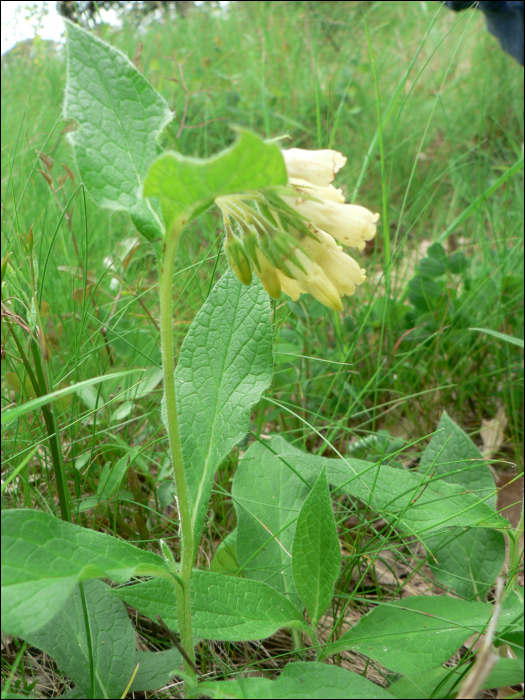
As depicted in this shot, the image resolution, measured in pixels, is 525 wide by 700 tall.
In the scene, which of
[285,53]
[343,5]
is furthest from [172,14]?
[285,53]

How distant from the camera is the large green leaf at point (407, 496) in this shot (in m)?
1.14

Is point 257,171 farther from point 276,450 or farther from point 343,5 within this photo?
point 343,5

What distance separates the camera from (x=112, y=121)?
98 centimetres

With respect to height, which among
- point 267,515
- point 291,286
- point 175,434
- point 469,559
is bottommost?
point 469,559

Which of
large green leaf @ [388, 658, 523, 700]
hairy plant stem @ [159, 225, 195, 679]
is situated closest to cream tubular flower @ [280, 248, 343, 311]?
hairy plant stem @ [159, 225, 195, 679]

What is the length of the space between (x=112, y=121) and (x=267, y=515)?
91cm

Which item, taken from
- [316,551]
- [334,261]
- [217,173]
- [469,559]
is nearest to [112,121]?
[217,173]

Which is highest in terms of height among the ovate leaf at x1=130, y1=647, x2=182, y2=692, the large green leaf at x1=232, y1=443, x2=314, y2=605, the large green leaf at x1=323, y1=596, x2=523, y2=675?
the large green leaf at x1=232, y1=443, x2=314, y2=605

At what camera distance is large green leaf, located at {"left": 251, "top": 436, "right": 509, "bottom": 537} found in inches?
44.8

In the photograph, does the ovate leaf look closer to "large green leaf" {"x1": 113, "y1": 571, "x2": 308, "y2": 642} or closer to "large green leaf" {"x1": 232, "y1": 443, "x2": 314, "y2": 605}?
"large green leaf" {"x1": 113, "y1": 571, "x2": 308, "y2": 642}

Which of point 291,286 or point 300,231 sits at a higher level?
point 300,231

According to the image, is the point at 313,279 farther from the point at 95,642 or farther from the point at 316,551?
the point at 95,642

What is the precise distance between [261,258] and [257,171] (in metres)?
0.27

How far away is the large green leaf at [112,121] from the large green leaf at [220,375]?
0.29 metres
